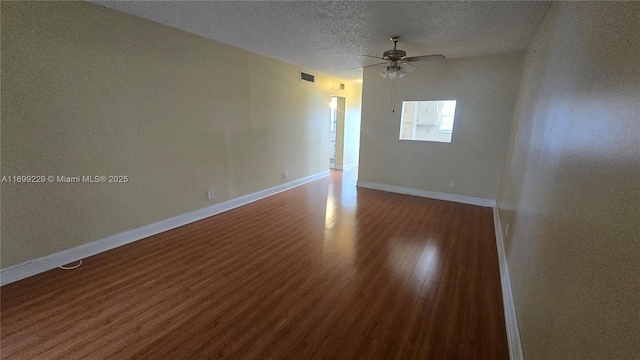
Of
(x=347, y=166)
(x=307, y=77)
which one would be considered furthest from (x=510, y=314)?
(x=347, y=166)

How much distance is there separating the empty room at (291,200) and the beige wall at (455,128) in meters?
0.04

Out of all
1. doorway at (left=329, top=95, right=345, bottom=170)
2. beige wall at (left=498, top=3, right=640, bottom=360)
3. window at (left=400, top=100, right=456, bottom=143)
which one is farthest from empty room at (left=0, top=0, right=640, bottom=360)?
doorway at (left=329, top=95, right=345, bottom=170)

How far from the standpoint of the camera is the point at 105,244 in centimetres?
279

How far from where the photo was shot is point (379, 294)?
2.20 m

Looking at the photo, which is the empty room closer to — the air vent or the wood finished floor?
the wood finished floor

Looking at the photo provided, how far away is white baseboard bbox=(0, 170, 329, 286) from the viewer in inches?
89.0

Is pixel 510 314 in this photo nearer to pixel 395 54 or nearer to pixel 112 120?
pixel 395 54

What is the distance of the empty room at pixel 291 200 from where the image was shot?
3.52 ft

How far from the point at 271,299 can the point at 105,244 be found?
6.75 ft

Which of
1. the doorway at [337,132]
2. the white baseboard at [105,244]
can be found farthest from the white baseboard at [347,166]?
the white baseboard at [105,244]

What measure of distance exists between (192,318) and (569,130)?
261 cm

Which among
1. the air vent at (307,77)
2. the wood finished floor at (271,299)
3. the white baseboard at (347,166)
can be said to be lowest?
the wood finished floor at (271,299)

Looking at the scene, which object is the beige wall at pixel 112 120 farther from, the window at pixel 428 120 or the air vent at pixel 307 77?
the window at pixel 428 120

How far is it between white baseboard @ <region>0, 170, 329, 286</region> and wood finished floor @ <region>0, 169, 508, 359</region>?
0.08 metres
